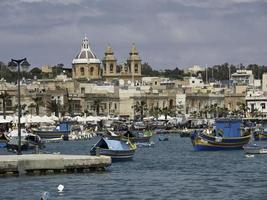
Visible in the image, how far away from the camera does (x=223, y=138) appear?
7544cm

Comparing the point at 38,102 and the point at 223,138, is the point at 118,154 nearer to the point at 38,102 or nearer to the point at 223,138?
the point at 223,138

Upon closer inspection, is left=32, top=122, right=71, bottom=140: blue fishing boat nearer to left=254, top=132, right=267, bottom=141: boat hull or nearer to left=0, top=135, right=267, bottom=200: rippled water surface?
left=254, top=132, right=267, bottom=141: boat hull

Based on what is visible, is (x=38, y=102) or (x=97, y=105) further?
(x=97, y=105)

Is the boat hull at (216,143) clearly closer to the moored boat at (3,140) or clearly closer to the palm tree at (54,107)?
the moored boat at (3,140)

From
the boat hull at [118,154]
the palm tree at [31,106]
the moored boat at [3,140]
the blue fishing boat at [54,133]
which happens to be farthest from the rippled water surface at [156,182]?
the palm tree at [31,106]

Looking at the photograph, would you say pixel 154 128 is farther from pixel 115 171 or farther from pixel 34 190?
pixel 34 190

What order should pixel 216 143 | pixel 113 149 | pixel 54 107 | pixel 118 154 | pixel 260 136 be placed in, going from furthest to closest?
pixel 54 107, pixel 260 136, pixel 216 143, pixel 118 154, pixel 113 149

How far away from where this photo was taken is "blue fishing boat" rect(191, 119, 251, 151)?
7494cm

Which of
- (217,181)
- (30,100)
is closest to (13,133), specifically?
(217,181)

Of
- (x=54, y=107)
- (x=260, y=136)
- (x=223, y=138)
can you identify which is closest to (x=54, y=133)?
(x=260, y=136)

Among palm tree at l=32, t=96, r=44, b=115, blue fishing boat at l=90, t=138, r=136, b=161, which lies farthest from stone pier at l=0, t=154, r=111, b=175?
palm tree at l=32, t=96, r=44, b=115

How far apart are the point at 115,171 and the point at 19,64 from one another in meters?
7.54

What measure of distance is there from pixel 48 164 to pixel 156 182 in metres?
5.05

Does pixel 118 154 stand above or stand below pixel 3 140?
below
